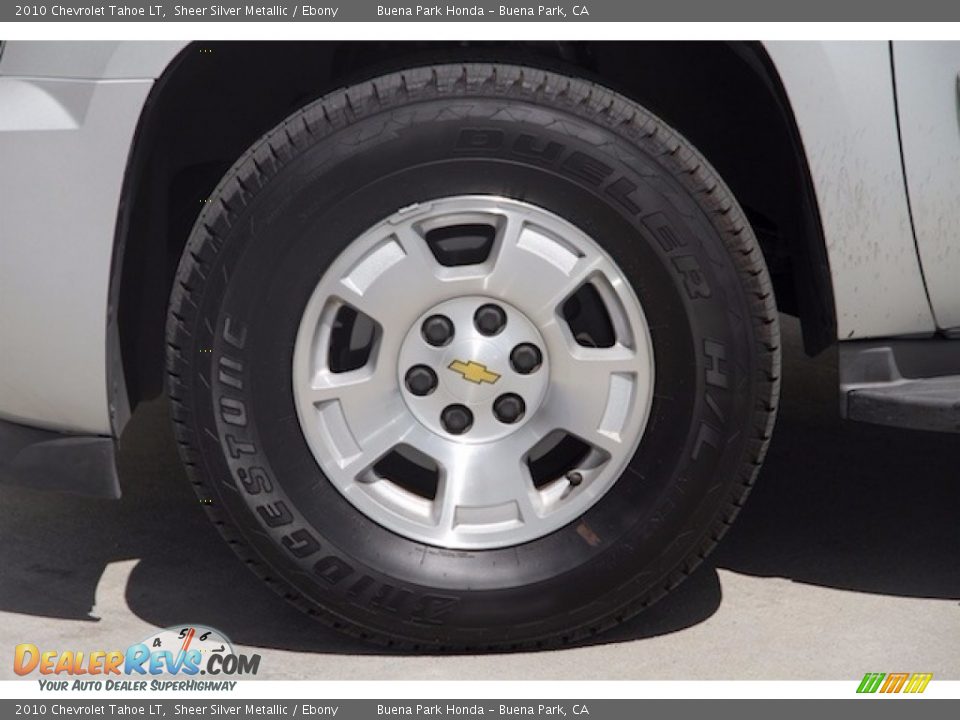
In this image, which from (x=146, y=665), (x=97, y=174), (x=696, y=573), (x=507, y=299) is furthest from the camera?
(x=696, y=573)

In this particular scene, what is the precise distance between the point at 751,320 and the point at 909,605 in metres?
0.79

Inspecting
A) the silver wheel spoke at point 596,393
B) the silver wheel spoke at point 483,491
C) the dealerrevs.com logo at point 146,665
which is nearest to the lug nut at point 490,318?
the silver wheel spoke at point 596,393

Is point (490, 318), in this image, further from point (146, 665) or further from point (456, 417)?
point (146, 665)

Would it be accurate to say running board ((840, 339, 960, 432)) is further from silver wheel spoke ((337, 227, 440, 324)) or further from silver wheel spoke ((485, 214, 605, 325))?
silver wheel spoke ((337, 227, 440, 324))

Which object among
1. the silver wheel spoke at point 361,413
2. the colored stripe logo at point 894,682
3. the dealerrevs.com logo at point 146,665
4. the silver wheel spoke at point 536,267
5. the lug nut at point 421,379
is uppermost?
the silver wheel spoke at point 536,267

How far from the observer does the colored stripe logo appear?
299 centimetres

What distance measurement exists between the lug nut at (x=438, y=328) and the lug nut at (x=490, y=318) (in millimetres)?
55

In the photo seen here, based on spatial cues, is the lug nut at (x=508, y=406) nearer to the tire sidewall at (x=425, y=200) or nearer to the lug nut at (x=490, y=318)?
the lug nut at (x=490, y=318)

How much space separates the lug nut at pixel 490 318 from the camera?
298 cm

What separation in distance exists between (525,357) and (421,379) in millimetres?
201

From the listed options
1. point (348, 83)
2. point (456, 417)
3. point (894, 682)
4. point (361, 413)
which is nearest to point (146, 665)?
point (361, 413)

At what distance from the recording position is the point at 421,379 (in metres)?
3.01

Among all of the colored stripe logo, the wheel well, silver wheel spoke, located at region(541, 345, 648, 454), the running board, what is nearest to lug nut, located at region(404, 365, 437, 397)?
silver wheel spoke, located at region(541, 345, 648, 454)

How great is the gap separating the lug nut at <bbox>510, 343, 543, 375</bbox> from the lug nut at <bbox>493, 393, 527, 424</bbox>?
6cm
